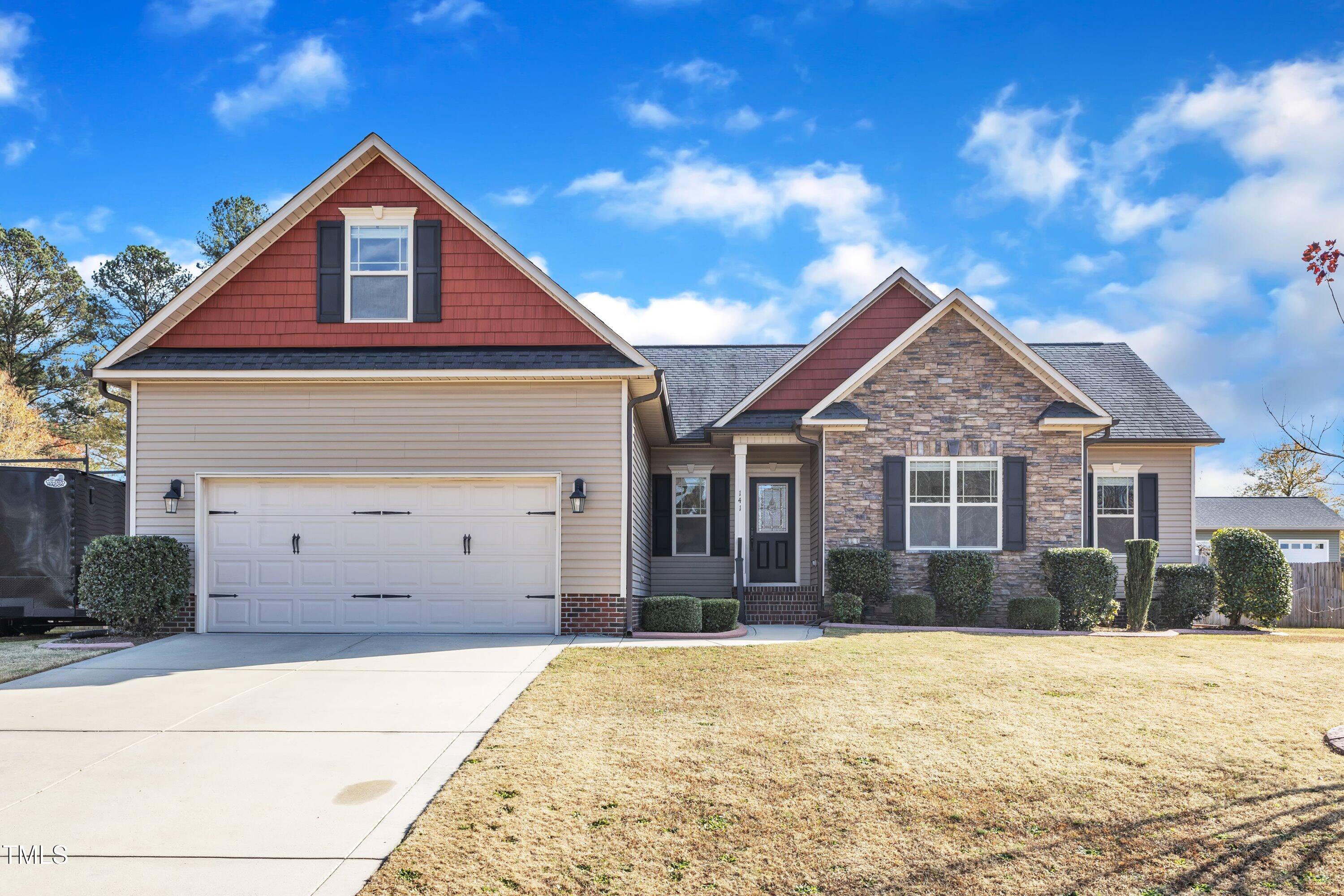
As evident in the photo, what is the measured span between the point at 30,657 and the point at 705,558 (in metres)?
10.5

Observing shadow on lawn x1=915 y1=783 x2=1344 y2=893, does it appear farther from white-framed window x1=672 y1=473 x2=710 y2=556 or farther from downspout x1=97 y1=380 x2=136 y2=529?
white-framed window x1=672 y1=473 x2=710 y2=556

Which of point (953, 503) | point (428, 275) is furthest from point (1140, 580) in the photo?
point (428, 275)

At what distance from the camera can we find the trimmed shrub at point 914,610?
44.1ft

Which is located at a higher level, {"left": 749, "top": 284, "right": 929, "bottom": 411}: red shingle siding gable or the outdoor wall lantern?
{"left": 749, "top": 284, "right": 929, "bottom": 411}: red shingle siding gable

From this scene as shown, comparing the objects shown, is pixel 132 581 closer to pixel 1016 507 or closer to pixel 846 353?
pixel 846 353

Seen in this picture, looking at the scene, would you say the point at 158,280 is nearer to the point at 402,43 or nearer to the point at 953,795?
the point at 402,43

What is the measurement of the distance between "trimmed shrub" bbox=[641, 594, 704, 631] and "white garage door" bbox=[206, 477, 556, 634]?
1.31 metres

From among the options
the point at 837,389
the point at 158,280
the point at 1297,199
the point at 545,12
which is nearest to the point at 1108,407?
the point at 837,389

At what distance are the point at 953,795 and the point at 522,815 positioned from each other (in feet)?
7.94

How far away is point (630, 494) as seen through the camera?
1202 centimetres

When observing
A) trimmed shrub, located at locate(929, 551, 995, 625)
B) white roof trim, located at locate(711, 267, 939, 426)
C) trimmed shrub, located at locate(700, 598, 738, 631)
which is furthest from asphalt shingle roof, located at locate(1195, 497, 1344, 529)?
trimmed shrub, located at locate(700, 598, 738, 631)

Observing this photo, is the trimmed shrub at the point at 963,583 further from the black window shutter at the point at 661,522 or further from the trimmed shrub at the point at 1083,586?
the black window shutter at the point at 661,522

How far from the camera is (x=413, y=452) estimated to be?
1184 centimetres

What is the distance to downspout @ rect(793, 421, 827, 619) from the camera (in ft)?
47.2
